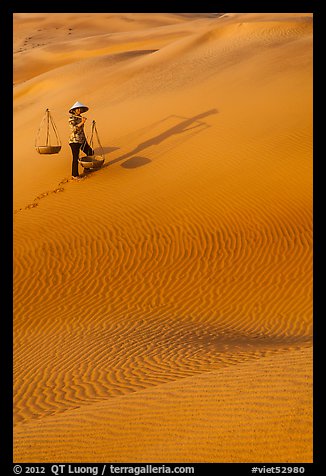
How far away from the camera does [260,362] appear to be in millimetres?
8898

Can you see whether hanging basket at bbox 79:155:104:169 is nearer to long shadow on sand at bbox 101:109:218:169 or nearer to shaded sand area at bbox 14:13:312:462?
shaded sand area at bbox 14:13:312:462

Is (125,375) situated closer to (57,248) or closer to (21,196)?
(57,248)

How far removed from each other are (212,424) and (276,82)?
18.7 metres

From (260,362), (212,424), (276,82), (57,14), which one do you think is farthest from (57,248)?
(57,14)

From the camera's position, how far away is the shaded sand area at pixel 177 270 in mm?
7145

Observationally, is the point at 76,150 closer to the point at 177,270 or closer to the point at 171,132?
the point at 171,132

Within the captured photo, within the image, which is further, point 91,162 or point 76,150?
point 76,150

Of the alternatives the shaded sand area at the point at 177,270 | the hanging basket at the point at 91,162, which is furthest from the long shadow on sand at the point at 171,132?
the hanging basket at the point at 91,162

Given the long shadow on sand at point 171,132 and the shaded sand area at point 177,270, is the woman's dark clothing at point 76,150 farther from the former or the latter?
the long shadow on sand at point 171,132

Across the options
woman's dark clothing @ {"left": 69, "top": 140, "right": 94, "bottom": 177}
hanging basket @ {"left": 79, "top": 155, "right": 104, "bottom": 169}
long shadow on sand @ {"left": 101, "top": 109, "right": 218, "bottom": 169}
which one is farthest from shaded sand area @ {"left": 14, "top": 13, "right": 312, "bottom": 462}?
hanging basket @ {"left": 79, "top": 155, "right": 104, "bottom": 169}

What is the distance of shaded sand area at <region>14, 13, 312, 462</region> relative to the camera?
281 inches

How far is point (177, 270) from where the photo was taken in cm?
1472

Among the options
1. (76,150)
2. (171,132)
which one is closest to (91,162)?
(76,150)

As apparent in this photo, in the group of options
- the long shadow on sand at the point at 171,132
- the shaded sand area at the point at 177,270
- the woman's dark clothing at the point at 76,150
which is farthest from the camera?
the long shadow on sand at the point at 171,132
